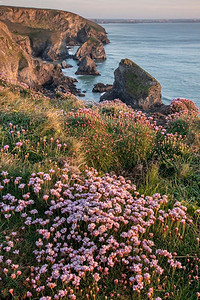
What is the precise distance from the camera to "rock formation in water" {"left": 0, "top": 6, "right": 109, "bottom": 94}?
A: 4931 centimetres

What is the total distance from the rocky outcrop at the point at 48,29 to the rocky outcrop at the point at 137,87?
206ft

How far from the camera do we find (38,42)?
322ft

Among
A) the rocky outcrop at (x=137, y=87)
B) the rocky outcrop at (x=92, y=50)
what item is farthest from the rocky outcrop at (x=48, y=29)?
the rocky outcrop at (x=137, y=87)

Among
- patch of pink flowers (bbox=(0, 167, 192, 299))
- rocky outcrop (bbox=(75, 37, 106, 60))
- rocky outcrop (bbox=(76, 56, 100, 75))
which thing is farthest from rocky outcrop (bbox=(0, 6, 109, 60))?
patch of pink flowers (bbox=(0, 167, 192, 299))

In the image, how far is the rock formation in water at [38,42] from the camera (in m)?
49.3

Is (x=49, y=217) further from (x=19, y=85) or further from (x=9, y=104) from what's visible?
(x=19, y=85)

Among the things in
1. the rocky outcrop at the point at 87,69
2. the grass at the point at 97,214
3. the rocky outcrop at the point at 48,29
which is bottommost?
the rocky outcrop at the point at 87,69

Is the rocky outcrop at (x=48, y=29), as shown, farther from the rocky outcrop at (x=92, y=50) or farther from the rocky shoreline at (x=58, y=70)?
the rocky outcrop at (x=92, y=50)

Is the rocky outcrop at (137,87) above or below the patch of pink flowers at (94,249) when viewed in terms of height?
below

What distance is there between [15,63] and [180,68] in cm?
4205

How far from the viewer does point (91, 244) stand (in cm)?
323

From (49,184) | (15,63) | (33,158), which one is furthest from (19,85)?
(15,63)

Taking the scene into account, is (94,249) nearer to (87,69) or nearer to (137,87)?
(137,87)

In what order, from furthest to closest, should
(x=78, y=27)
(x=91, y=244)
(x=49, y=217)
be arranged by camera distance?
(x=78, y=27) < (x=49, y=217) < (x=91, y=244)
